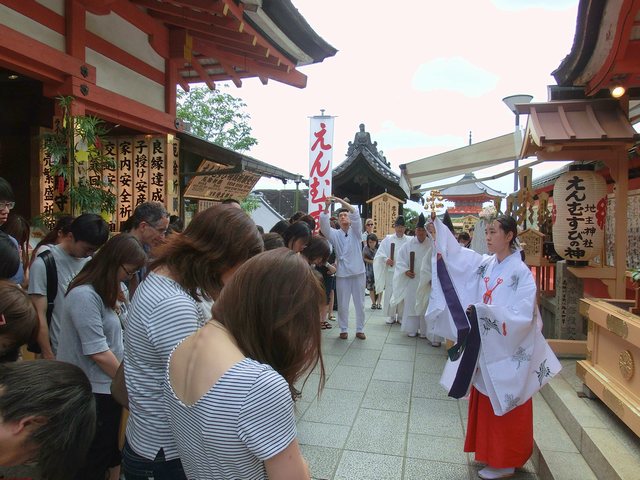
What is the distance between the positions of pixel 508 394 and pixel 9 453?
2.92 metres

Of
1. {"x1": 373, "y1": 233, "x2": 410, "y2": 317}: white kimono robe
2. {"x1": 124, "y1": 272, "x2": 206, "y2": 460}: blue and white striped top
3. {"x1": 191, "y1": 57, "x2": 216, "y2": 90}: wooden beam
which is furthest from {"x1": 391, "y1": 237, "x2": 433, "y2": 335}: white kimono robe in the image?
{"x1": 124, "y1": 272, "x2": 206, "y2": 460}: blue and white striped top

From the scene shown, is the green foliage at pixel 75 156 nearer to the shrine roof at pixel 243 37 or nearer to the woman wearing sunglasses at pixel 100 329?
the shrine roof at pixel 243 37

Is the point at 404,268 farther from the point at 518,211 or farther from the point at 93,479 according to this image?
the point at 93,479

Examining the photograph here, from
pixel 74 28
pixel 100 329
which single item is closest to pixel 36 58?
pixel 74 28

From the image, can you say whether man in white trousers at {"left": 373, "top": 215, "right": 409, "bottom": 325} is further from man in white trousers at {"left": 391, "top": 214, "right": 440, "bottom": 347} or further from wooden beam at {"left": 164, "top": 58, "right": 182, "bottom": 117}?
wooden beam at {"left": 164, "top": 58, "right": 182, "bottom": 117}

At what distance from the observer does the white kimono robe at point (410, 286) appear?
7.50 meters

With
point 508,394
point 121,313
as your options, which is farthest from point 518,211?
point 121,313

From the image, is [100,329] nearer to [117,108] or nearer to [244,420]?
[244,420]

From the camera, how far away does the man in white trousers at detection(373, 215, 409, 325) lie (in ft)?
28.1

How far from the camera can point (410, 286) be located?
7777 mm

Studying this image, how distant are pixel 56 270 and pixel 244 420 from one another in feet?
7.80

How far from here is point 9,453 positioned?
1.24 meters

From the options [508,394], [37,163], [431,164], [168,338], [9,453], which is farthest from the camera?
[431,164]

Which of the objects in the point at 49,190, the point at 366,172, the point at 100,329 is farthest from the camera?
the point at 366,172
